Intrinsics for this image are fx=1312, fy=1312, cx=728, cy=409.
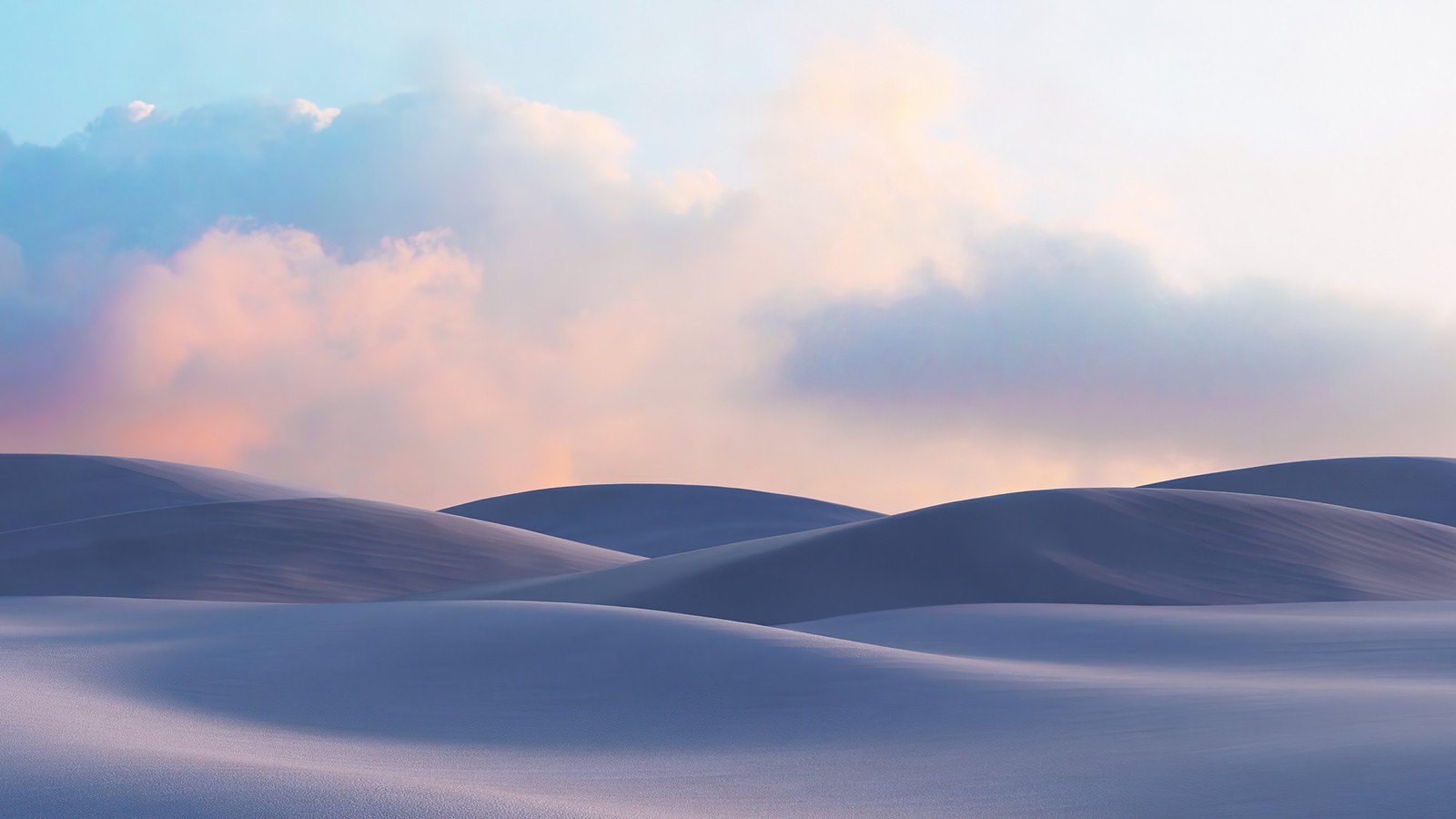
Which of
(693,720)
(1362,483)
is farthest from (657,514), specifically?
(693,720)

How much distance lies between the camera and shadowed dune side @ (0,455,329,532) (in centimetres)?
4972

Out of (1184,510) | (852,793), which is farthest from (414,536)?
(852,793)

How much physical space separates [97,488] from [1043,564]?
130 ft

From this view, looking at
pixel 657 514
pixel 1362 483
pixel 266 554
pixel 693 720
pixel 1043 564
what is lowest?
pixel 693 720

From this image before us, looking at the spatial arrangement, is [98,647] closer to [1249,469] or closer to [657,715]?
[657,715]

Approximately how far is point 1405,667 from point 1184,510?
18.2m

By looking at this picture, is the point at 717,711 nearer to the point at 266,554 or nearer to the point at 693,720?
the point at 693,720

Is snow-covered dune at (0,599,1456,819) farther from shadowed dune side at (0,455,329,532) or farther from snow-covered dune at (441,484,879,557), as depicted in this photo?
snow-covered dune at (441,484,879,557)

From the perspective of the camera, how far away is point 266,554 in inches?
1421

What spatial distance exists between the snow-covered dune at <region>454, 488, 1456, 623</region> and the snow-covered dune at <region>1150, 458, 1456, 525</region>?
32434 millimetres

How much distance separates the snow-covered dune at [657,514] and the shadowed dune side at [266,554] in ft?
90.7

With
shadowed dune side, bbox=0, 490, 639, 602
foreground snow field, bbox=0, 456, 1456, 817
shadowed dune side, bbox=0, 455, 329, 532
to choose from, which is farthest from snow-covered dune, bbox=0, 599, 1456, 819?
shadowed dune side, bbox=0, 455, 329, 532

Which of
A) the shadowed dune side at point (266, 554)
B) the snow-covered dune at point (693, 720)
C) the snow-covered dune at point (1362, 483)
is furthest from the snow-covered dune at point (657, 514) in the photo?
the snow-covered dune at point (693, 720)

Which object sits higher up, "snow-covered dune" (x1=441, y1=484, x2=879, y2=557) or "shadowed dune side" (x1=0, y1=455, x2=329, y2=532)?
"snow-covered dune" (x1=441, y1=484, x2=879, y2=557)
